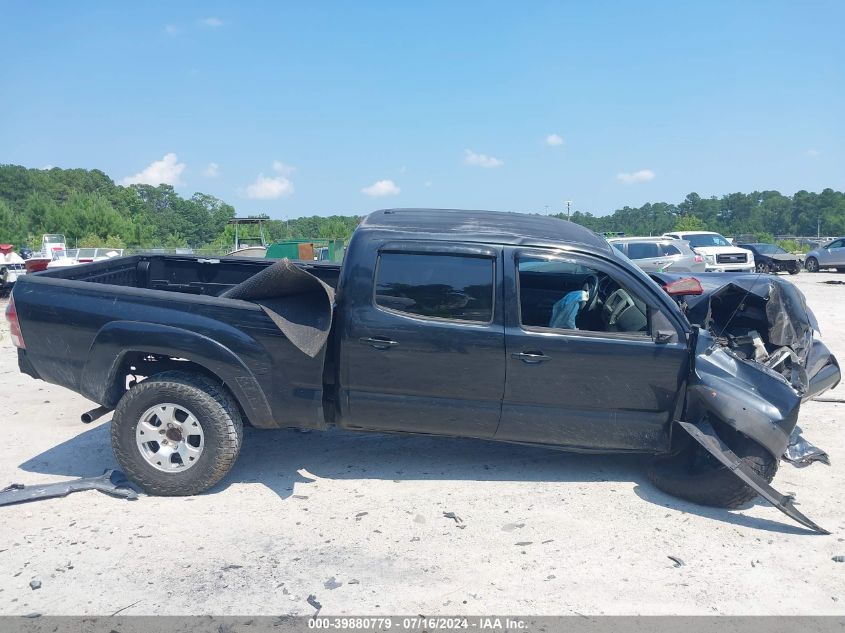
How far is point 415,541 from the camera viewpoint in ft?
12.7

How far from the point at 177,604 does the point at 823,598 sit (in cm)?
332

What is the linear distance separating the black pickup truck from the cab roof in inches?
1.4

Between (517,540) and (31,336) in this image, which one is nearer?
(517,540)

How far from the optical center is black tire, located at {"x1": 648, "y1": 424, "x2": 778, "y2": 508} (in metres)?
4.27

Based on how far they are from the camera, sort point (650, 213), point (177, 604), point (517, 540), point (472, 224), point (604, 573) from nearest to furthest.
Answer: point (177, 604)
point (604, 573)
point (517, 540)
point (472, 224)
point (650, 213)

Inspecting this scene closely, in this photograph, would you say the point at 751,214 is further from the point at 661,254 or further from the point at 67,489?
the point at 67,489

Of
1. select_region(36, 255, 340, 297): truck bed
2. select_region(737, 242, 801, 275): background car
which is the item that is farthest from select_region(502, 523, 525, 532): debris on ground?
select_region(737, 242, 801, 275): background car

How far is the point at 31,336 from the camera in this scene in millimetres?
4539

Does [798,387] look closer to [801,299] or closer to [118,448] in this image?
[801,299]

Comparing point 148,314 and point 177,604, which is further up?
point 148,314

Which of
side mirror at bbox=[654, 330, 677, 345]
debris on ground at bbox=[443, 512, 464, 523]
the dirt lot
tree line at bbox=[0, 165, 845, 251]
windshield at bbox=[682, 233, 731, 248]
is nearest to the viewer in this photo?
the dirt lot

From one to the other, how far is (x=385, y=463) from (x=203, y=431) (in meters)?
1.45

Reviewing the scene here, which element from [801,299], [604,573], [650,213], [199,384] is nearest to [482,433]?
[604,573]

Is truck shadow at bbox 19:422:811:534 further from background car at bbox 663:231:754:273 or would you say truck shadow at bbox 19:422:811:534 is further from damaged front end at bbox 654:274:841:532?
background car at bbox 663:231:754:273
